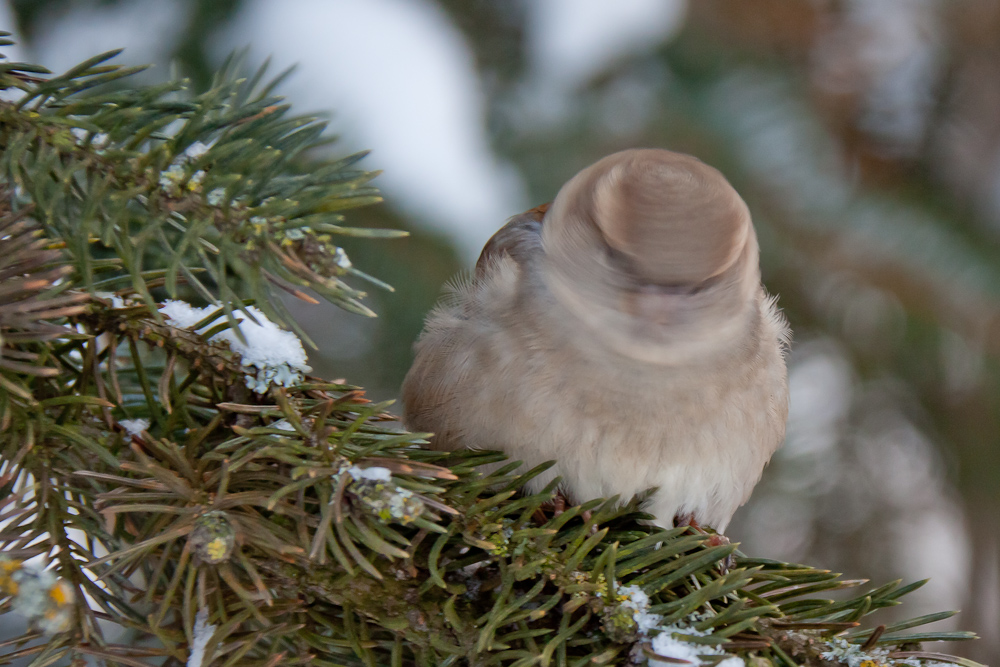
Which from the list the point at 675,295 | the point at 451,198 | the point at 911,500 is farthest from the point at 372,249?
the point at 911,500

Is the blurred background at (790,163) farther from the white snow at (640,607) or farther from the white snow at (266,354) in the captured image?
the white snow at (640,607)

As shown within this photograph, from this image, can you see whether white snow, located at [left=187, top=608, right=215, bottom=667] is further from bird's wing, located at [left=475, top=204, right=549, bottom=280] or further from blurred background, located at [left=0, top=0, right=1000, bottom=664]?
blurred background, located at [left=0, top=0, right=1000, bottom=664]

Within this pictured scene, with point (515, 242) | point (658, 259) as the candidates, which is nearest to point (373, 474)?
point (658, 259)

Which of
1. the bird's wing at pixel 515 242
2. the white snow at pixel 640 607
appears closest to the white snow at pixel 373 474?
the white snow at pixel 640 607

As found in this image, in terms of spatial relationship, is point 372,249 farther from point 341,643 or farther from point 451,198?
point 341,643

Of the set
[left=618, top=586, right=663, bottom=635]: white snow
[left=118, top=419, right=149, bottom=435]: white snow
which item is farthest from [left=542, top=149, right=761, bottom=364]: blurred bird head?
[left=118, top=419, right=149, bottom=435]: white snow

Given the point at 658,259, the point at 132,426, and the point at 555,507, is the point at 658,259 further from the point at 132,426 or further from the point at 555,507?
the point at 132,426

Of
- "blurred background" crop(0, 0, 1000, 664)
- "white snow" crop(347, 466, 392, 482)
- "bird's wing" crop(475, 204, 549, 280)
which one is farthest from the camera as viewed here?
"blurred background" crop(0, 0, 1000, 664)
